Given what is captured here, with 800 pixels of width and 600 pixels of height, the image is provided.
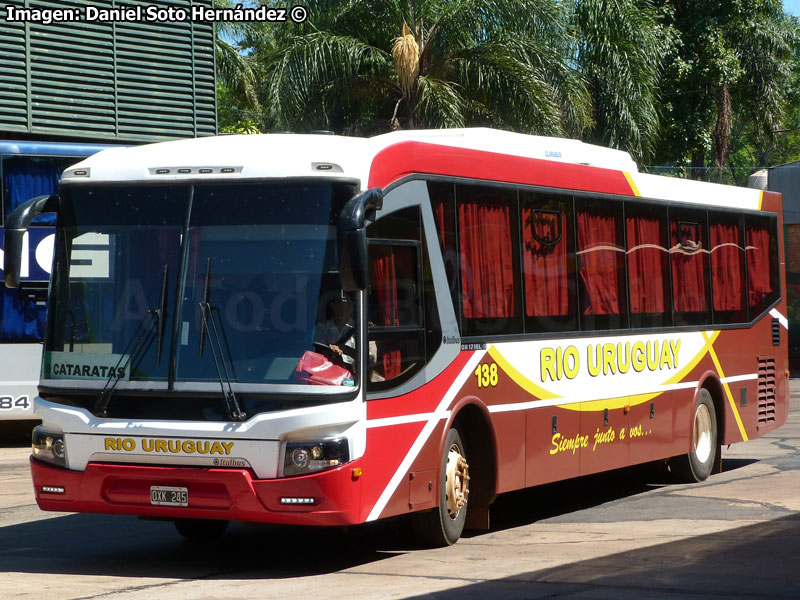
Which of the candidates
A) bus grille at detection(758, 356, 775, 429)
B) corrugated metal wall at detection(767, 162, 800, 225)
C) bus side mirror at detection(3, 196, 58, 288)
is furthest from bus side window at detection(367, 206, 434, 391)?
corrugated metal wall at detection(767, 162, 800, 225)

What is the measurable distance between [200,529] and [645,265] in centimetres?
525

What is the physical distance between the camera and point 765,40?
125 ft

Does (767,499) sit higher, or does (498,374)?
(498,374)

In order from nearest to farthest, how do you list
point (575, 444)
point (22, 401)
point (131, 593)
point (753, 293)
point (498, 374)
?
point (131, 593) → point (498, 374) → point (575, 444) → point (753, 293) → point (22, 401)

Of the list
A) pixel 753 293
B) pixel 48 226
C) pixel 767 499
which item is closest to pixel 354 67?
pixel 48 226

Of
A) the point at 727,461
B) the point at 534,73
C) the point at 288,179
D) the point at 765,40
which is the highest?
the point at 765,40

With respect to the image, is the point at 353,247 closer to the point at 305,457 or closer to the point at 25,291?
the point at 305,457

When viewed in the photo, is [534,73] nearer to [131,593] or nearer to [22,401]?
[22,401]

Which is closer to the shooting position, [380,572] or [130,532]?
[380,572]

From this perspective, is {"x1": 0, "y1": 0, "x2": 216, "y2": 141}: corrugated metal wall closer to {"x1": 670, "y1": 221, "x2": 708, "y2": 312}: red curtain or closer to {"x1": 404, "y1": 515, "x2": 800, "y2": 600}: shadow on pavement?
{"x1": 670, "y1": 221, "x2": 708, "y2": 312}: red curtain

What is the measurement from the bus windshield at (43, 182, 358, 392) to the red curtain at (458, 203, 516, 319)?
1737mm

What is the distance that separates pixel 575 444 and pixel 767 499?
2.07 m

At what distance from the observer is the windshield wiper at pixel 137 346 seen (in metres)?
8.73

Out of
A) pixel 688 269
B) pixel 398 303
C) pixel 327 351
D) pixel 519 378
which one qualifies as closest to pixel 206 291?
pixel 327 351
